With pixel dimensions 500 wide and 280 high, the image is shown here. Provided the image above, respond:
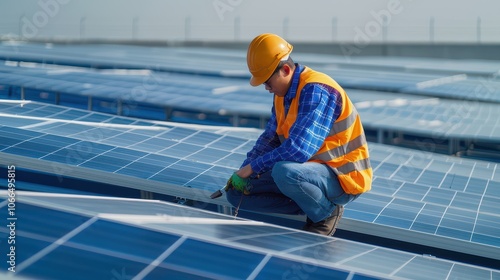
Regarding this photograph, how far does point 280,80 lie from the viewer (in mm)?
6406

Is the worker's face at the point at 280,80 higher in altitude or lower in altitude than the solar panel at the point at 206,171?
higher

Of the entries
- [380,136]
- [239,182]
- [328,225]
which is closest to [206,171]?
[239,182]

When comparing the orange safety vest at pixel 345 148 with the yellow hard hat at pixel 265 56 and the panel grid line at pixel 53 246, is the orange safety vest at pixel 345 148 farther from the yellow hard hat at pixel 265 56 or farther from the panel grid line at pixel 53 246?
the panel grid line at pixel 53 246

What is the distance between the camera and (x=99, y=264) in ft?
15.6

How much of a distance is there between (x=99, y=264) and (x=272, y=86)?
2.46 meters

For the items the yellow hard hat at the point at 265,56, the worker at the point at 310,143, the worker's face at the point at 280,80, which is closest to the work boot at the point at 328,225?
the worker at the point at 310,143

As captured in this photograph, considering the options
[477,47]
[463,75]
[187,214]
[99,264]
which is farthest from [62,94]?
[477,47]

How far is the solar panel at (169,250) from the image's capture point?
4781mm

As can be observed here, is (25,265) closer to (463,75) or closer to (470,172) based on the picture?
(470,172)

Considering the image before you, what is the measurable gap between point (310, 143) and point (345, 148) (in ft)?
1.46

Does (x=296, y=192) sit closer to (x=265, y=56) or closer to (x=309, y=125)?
(x=309, y=125)

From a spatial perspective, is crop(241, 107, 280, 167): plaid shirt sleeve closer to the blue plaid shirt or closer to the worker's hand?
the worker's hand

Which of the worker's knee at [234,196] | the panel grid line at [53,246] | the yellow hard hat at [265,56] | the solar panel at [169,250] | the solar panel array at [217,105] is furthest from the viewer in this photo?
the solar panel array at [217,105]

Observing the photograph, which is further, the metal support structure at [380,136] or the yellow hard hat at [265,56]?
the metal support structure at [380,136]
